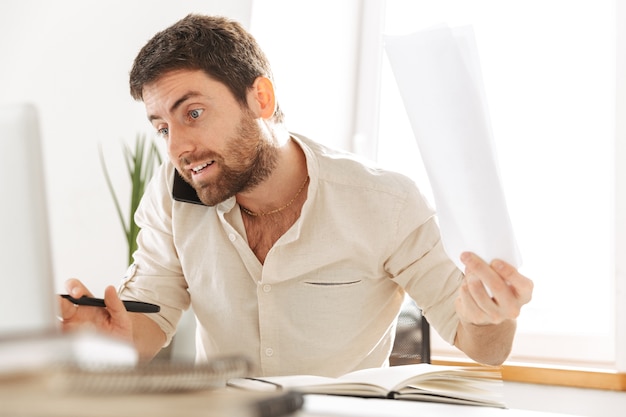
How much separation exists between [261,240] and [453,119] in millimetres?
806

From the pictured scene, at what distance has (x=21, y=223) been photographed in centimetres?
69

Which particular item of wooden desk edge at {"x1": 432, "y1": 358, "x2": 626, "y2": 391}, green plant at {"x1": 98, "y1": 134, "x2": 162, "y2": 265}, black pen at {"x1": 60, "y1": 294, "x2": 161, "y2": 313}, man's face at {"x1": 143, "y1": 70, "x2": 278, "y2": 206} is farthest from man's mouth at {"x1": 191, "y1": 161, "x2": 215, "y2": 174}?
wooden desk edge at {"x1": 432, "y1": 358, "x2": 626, "y2": 391}

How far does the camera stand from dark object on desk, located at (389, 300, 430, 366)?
1.85 meters

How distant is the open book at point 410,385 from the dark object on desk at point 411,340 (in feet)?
2.59

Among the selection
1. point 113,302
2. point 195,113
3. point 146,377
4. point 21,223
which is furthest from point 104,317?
point 146,377

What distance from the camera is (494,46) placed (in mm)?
2898

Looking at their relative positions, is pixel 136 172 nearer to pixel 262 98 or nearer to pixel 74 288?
pixel 262 98

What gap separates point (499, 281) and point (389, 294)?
612 millimetres

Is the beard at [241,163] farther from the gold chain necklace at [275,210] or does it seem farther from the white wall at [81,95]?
the white wall at [81,95]

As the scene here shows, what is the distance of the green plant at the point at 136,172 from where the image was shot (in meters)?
2.66

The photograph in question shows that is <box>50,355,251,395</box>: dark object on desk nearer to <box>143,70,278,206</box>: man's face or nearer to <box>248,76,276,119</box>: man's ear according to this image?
<box>143,70,278,206</box>: man's face

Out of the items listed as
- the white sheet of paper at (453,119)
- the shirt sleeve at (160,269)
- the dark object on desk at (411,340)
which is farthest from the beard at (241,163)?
the white sheet of paper at (453,119)

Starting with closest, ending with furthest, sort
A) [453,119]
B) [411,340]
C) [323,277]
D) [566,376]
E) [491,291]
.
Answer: [453,119] → [491,291] → [323,277] → [411,340] → [566,376]

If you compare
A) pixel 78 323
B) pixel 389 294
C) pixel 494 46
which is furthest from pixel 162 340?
pixel 494 46
